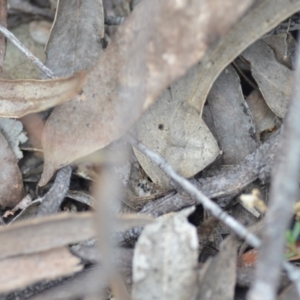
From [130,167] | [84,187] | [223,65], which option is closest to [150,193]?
[130,167]

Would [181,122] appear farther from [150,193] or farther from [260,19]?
[260,19]

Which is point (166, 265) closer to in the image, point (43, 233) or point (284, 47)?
point (43, 233)

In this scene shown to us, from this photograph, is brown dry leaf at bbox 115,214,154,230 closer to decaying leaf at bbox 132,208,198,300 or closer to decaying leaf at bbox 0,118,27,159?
decaying leaf at bbox 132,208,198,300

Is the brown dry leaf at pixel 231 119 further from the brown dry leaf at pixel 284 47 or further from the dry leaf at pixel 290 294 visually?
the dry leaf at pixel 290 294

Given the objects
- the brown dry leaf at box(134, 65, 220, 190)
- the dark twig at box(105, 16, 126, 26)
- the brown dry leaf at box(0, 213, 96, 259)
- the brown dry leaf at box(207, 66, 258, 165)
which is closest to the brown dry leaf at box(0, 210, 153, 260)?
the brown dry leaf at box(0, 213, 96, 259)

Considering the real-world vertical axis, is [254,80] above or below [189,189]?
above

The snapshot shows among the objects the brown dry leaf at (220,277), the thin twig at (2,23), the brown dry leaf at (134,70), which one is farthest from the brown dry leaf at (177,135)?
the thin twig at (2,23)

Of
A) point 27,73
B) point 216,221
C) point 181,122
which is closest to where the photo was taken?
point 216,221
